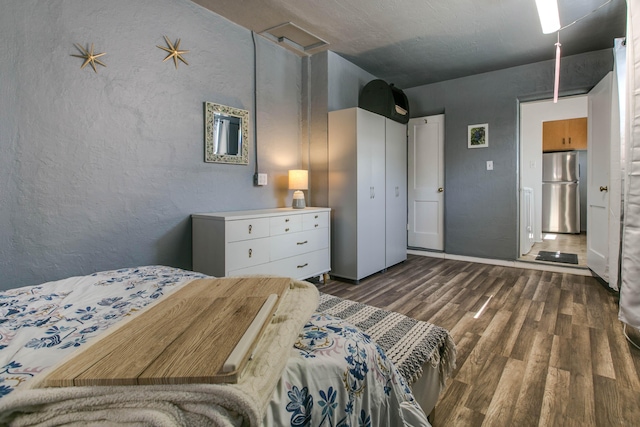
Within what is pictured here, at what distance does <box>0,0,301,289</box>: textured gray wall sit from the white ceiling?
0.58 meters

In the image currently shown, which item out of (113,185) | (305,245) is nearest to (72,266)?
(113,185)

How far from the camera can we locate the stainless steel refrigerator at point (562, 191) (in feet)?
21.4

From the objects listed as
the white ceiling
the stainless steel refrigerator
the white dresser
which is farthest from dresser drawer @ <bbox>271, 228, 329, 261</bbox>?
the stainless steel refrigerator

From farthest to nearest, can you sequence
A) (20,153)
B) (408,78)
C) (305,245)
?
(408,78), (305,245), (20,153)

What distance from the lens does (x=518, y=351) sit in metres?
2.05

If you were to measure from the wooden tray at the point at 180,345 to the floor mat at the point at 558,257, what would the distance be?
4.52 metres

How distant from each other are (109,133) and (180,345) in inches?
82.0

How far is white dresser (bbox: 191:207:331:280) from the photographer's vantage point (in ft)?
8.31

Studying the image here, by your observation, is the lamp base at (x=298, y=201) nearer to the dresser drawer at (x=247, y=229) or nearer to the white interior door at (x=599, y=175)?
the dresser drawer at (x=247, y=229)

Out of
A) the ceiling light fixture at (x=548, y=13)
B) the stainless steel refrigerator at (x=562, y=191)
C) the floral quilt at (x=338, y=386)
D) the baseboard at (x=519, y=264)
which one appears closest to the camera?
the floral quilt at (x=338, y=386)

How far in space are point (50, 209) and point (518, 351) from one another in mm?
2989

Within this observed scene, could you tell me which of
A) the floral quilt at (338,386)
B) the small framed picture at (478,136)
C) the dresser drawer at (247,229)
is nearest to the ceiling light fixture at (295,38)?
the dresser drawer at (247,229)

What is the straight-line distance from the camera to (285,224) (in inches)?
118

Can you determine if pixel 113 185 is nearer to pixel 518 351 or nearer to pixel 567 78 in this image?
pixel 518 351
